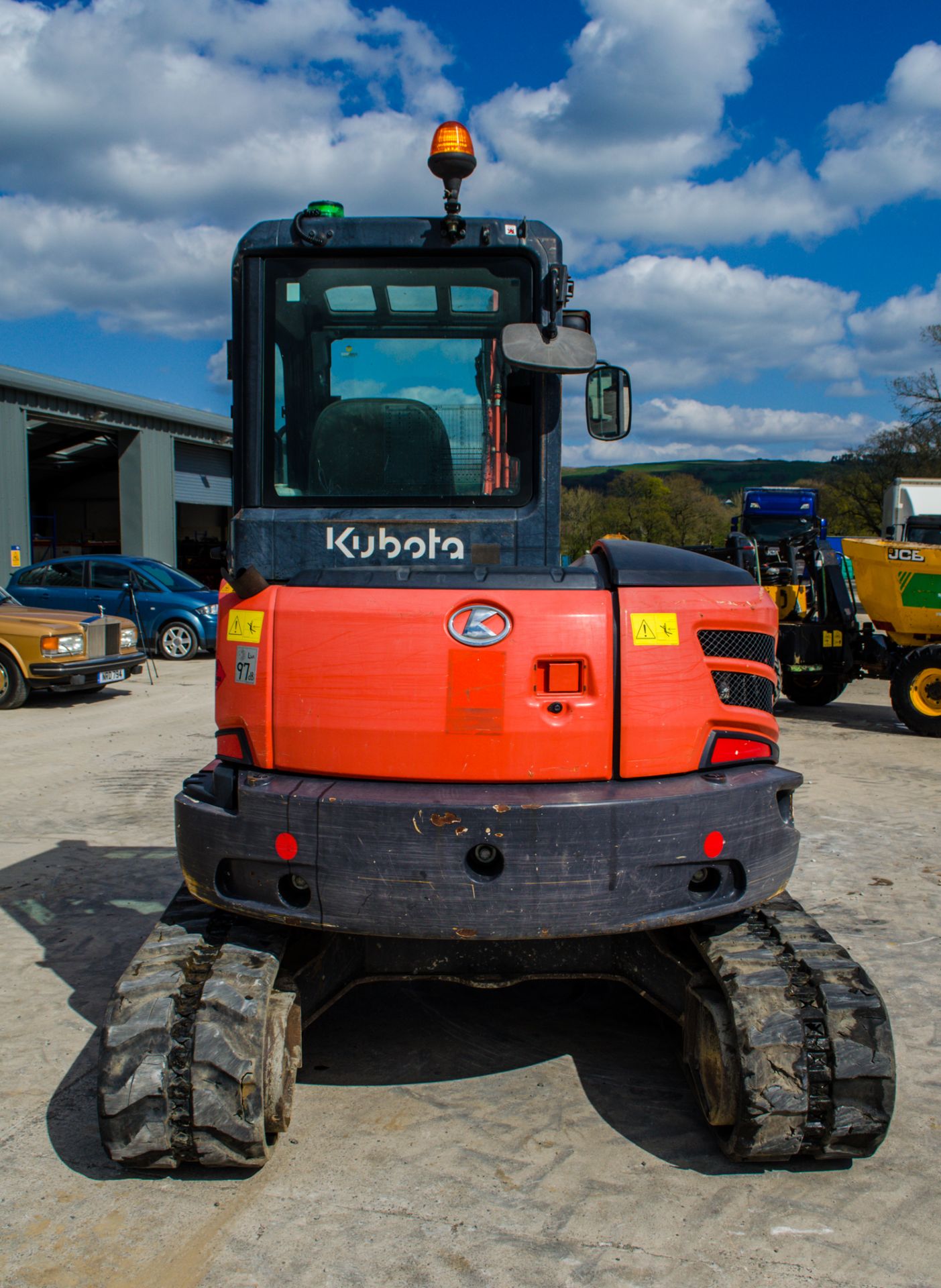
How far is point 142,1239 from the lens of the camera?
8.84 feet

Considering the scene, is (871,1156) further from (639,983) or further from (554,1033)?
(554,1033)

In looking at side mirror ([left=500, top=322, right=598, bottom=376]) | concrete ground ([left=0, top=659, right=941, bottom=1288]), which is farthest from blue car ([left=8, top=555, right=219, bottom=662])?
side mirror ([left=500, top=322, right=598, bottom=376])

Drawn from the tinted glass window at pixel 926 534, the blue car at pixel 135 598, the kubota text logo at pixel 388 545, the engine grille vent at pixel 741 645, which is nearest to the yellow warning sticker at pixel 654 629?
the engine grille vent at pixel 741 645

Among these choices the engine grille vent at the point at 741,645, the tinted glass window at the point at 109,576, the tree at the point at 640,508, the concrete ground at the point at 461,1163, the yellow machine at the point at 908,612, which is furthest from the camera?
the tree at the point at 640,508

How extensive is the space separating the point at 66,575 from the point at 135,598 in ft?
3.71

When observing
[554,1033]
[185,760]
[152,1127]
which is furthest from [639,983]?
[185,760]

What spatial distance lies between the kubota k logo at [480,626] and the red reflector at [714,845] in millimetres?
838

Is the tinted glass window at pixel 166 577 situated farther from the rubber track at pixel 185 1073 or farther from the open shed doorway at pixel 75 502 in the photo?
the open shed doorway at pixel 75 502

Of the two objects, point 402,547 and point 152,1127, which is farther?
point 402,547

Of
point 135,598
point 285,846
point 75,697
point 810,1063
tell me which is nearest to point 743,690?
point 810,1063

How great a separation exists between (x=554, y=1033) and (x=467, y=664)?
71.6 inches

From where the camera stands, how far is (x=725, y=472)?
138625 millimetres

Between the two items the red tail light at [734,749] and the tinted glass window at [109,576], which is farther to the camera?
the tinted glass window at [109,576]

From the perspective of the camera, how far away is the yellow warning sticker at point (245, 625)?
3033 millimetres
